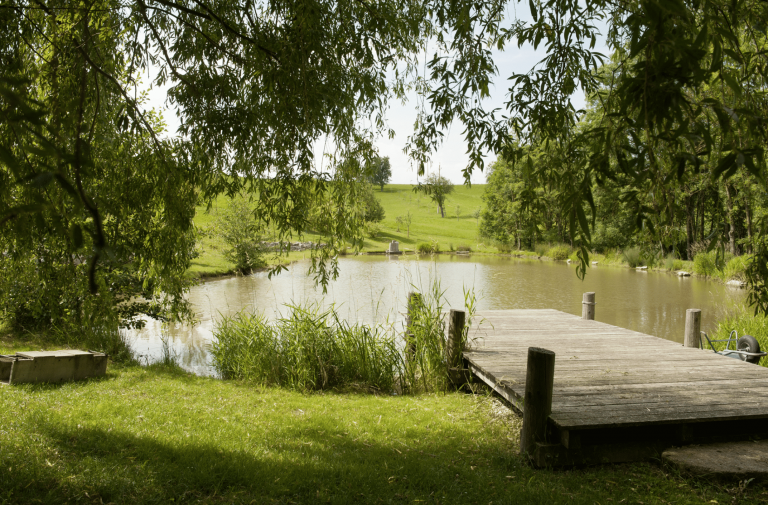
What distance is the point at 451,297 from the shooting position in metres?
14.5

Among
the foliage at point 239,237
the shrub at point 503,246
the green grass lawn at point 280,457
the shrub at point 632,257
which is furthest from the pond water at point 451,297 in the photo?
the shrub at point 503,246

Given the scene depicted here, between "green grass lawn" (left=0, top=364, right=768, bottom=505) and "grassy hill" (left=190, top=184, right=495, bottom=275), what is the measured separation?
15.8m

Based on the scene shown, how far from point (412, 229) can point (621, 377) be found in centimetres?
4802

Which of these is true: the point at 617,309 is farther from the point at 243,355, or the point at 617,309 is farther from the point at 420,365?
the point at 243,355

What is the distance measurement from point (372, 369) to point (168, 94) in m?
4.01

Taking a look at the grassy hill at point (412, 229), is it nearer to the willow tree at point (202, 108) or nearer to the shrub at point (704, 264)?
the shrub at point (704, 264)

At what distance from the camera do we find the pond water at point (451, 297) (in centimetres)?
989

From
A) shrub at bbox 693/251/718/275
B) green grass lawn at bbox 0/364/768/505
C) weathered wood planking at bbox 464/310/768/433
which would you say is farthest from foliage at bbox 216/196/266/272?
shrub at bbox 693/251/718/275

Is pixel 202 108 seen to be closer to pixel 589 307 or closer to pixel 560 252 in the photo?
pixel 589 307

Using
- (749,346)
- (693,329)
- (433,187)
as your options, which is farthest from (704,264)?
(433,187)

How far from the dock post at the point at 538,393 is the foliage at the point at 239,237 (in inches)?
698

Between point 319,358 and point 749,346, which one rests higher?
point 749,346

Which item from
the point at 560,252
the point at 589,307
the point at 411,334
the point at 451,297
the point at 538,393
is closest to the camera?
the point at 538,393

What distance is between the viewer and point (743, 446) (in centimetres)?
412
